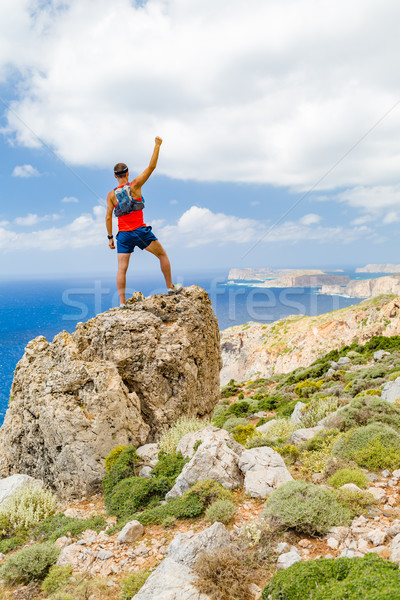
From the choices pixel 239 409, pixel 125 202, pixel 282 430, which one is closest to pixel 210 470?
pixel 282 430

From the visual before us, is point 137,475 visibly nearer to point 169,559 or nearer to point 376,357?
point 169,559

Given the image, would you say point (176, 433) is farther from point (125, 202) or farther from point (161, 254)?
point (125, 202)

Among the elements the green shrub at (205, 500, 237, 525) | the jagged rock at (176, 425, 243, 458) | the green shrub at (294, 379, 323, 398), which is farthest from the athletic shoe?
the green shrub at (294, 379, 323, 398)

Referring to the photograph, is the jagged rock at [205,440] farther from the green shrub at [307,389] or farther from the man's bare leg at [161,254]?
the green shrub at [307,389]

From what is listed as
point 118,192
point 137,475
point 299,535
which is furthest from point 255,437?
point 118,192

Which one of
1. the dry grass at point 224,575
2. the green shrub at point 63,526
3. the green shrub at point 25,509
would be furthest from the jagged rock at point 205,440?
the green shrub at point 25,509

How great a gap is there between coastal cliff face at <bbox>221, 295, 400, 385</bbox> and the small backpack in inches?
1666

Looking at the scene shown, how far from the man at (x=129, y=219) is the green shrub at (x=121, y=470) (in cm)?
427

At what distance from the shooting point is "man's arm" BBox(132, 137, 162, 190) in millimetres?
8734

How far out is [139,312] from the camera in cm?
1039

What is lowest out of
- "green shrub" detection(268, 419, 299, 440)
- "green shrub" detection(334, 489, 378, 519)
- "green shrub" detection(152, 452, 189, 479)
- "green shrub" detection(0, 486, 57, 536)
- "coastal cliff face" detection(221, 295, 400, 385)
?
"coastal cliff face" detection(221, 295, 400, 385)

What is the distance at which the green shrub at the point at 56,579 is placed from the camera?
5144 millimetres

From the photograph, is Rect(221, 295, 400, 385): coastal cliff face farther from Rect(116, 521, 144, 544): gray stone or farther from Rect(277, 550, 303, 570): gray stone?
Rect(116, 521, 144, 544): gray stone

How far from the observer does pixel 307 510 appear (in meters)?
5.63
